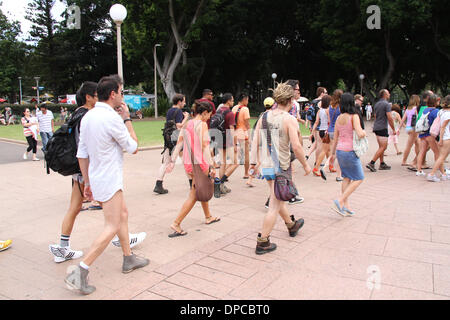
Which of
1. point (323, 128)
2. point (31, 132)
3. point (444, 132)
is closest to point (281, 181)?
point (323, 128)

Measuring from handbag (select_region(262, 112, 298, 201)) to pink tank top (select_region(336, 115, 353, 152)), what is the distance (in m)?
1.69

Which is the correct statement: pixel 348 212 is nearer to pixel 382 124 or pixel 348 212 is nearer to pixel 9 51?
pixel 382 124

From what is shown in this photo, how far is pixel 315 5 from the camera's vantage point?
35.9 m

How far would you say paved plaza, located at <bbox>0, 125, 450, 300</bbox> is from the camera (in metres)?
3.44

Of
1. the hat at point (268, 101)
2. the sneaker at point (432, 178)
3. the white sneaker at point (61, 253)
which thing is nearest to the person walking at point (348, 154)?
the hat at point (268, 101)

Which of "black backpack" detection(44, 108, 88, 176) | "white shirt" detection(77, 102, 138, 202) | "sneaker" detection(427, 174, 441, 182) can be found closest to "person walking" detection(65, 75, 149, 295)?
"white shirt" detection(77, 102, 138, 202)

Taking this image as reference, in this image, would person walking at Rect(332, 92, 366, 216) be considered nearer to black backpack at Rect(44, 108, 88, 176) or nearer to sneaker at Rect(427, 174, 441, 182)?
sneaker at Rect(427, 174, 441, 182)

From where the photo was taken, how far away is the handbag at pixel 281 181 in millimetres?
4098

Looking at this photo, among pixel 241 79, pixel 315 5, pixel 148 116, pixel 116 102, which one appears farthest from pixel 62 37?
pixel 116 102

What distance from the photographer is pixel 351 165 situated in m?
5.54

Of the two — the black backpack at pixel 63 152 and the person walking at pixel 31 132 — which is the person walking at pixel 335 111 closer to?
the black backpack at pixel 63 152

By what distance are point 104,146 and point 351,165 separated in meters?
3.60

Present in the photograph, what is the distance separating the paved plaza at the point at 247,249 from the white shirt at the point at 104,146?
933 mm
